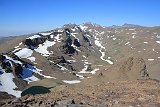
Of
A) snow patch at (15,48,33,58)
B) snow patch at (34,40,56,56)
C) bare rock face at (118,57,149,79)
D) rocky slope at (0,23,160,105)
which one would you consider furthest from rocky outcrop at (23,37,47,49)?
bare rock face at (118,57,149,79)

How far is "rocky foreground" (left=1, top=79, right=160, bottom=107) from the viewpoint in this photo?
46559mm

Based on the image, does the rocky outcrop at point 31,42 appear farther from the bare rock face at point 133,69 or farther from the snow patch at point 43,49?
the bare rock face at point 133,69

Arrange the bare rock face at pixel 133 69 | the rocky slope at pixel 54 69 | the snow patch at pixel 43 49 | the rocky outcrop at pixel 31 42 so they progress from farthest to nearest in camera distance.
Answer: the rocky outcrop at pixel 31 42 → the snow patch at pixel 43 49 → the rocky slope at pixel 54 69 → the bare rock face at pixel 133 69

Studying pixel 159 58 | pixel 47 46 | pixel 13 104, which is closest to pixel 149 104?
pixel 13 104

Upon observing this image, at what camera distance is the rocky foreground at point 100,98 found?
46559 millimetres

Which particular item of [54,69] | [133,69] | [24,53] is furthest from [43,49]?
[133,69]

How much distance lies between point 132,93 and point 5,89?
195 ft

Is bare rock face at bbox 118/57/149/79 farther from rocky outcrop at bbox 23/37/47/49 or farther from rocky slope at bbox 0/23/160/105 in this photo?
rocky outcrop at bbox 23/37/47/49

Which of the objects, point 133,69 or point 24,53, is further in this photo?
point 24,53

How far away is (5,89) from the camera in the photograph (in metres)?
103

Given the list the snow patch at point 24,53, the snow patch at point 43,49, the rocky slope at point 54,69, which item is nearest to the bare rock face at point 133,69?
the rocky slope at point 54,69

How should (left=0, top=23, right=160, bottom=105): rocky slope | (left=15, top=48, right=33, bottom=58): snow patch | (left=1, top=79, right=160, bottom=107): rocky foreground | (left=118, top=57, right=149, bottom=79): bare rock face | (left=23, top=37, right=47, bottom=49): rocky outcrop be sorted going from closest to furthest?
(left=1, top=79, right=160, bottom=107): rocky foreground
(left=118, top=57, right=149, bottom=79): bare rock face
(left=0, top=23, right=160, bottom=105): rocky slope
(left=15, top=48, right=33, bottom=58): snow patch
(left=23, top=37, right=47, bottom=49): rocky outcrop

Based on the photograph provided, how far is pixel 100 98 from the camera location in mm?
50031

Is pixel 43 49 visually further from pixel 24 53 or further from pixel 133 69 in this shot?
pixel 133 69
